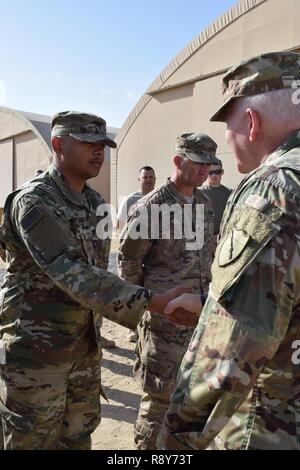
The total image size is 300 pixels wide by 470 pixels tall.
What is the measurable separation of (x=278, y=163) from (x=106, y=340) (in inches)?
185

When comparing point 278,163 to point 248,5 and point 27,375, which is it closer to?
point 27,375

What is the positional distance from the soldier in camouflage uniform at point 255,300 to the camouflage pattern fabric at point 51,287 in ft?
2.78

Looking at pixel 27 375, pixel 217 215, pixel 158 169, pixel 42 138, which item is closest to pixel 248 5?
pixel 158 169

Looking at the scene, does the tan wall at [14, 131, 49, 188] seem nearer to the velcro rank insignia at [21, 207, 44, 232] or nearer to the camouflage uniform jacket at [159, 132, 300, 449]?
the velcro rank insignia at [21, 207, 44, 232]

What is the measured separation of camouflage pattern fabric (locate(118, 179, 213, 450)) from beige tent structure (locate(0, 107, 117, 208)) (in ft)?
61.8

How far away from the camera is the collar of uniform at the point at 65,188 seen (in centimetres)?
239

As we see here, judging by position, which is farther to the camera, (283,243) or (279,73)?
(279,73)

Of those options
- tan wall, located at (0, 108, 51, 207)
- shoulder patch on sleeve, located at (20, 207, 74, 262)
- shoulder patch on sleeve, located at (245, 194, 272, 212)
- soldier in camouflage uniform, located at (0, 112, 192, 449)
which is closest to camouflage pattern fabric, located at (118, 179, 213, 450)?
soldier in camouflage uniform, located at (0, 112, 192, 449)

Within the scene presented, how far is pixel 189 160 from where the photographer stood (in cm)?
330

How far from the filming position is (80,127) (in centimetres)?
234

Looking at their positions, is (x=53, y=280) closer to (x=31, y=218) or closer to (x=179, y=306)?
(x=31, y=218)

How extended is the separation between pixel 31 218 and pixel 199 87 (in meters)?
11.8

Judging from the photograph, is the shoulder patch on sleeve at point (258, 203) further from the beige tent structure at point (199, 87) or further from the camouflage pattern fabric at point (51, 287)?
the beige tent structure at point (199, 87)

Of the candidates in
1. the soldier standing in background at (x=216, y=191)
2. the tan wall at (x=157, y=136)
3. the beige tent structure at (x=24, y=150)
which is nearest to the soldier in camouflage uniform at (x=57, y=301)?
the soldier standing in background at (x=216, y=191)
